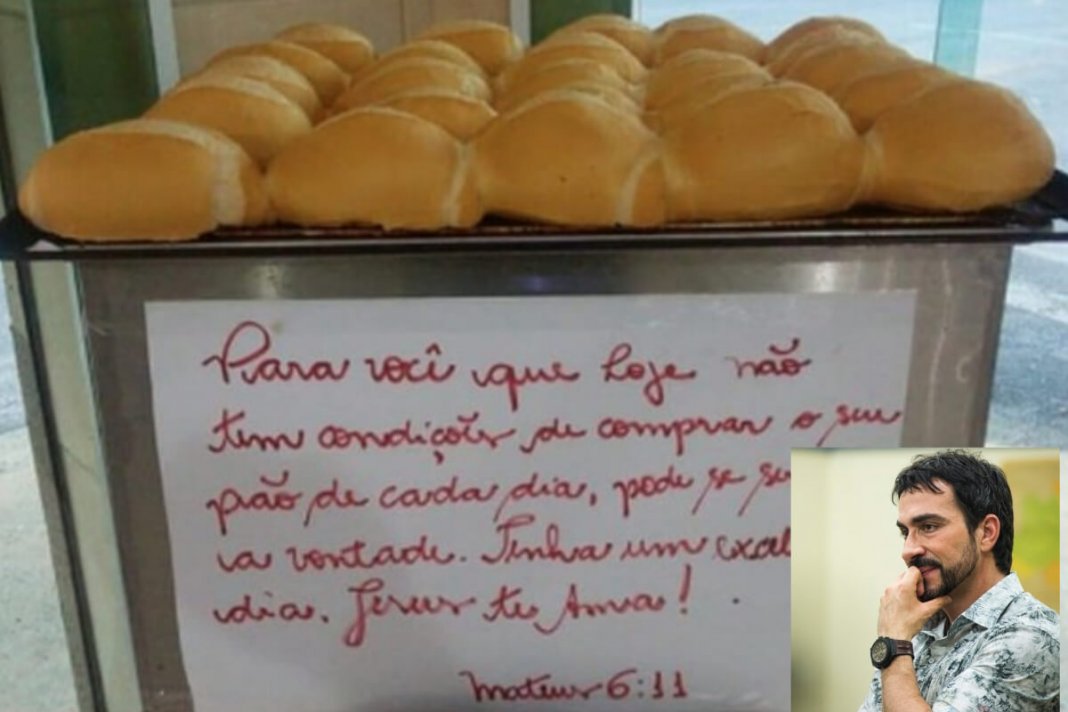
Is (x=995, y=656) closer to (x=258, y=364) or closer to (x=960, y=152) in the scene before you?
(x=960, y=152)

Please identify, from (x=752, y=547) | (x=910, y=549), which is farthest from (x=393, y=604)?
(x=910, y=549)

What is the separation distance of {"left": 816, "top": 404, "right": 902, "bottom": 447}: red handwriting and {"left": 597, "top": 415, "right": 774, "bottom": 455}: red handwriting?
43 mm

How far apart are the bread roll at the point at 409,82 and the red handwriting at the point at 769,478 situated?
1.16ft

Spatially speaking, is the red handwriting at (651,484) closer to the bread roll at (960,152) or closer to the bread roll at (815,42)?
the bread roll at (960,152)

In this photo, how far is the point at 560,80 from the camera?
78 centimetres

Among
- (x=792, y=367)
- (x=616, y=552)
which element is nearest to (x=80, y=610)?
(x=616, y=552)

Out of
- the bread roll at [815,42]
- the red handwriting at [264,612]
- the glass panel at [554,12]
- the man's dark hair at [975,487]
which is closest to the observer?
the man's dark hair at [975,487]

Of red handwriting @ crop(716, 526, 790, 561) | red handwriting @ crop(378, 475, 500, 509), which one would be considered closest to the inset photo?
red handwriting @ crop(716, 526, 790, 561)

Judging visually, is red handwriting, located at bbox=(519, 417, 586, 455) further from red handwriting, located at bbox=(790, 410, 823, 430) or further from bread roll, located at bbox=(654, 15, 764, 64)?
bread roll, located at bbox=(654, 15, 764, 64)

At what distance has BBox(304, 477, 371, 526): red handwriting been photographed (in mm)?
679

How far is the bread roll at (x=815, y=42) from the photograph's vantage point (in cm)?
85

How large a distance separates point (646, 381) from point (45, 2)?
1.03 metres

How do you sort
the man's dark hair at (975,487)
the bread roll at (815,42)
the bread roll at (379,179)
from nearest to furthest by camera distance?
the man's dark hair at (975,487)
the bread roll at (379,179)
the bread roll at (815,42)

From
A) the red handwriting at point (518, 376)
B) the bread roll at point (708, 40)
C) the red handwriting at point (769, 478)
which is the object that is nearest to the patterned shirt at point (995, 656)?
the red handwriting at point (769, 478)
